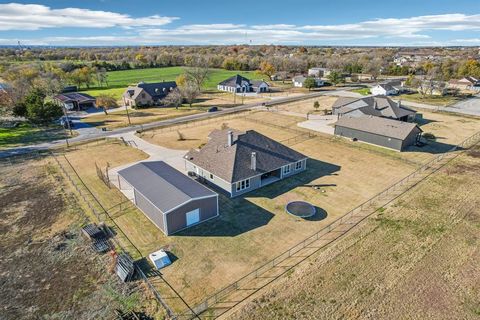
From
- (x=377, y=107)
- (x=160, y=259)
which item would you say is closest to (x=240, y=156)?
(x=160, y=259)

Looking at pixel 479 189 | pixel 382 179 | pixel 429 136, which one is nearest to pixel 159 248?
pixel 382 179

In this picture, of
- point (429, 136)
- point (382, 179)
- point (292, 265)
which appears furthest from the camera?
point (429, 136)

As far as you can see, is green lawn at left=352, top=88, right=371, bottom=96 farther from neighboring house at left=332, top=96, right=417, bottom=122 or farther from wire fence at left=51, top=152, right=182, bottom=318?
wire fence at left=51, top=152, right=182, bottom=318

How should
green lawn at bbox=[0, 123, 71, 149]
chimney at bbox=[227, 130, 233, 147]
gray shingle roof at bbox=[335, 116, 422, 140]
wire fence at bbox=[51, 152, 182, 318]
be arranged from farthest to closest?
green lawn at bbox=[0, 123, 71, 149] → gray shingle roof at bbox=[335, 116, 422, 140] → chimney at bbox=[227, 130, 233, 147] → wire fence at bbox=[51, 152, 182, 318]

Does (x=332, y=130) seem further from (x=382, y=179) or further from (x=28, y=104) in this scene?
(x=28, y=104)

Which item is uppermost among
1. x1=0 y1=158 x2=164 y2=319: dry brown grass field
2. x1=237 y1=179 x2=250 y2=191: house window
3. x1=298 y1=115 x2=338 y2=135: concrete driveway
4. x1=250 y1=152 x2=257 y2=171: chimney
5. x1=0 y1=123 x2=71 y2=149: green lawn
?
x1=250 y1=152 x2=257 y2=171: chimney

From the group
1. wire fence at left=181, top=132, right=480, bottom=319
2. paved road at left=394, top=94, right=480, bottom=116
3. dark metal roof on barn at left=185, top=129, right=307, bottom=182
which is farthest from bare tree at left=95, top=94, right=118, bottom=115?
paved road at left=394, top=94, right=480, bottom=116

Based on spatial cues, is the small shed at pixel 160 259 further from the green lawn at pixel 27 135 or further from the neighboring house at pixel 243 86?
the neighboring house at pixel 243 86
